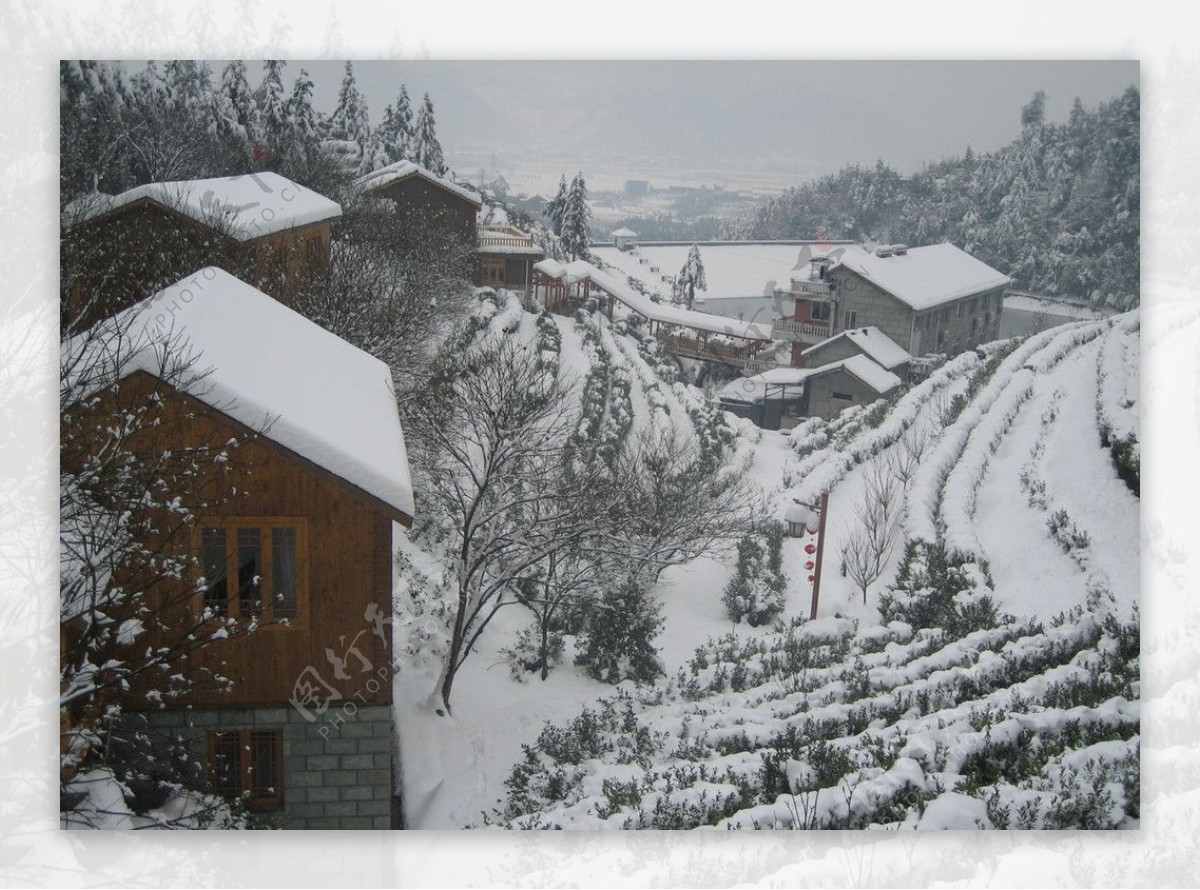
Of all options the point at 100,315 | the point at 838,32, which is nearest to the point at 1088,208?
the point at 838,32

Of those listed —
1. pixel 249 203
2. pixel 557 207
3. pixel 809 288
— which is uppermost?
pixel 249 203

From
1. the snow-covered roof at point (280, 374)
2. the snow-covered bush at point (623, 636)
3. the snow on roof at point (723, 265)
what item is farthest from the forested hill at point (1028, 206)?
the snow-covered roof at point (280, 374)

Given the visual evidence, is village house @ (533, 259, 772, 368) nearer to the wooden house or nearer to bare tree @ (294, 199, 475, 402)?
the wooden house

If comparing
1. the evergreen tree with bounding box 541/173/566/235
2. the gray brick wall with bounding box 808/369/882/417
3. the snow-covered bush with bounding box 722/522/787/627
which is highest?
the evergreen tree with bounding box 541/173/566/235

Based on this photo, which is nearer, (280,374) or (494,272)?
(280,374)

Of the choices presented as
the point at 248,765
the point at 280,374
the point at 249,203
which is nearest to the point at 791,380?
the point at 280,374

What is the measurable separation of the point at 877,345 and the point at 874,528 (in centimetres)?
102

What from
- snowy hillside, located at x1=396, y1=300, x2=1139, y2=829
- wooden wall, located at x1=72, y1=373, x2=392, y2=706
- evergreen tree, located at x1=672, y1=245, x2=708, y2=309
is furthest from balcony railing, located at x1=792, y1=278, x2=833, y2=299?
wooden wall, located at x1=72, y1=373, x2=392, y2=706

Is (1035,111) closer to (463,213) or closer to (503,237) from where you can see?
(503,237)

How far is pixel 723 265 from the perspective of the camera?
6273mm

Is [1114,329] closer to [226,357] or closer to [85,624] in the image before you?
[226,357]

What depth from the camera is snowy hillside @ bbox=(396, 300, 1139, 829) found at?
17.9 feet

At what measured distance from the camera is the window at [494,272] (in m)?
6.41

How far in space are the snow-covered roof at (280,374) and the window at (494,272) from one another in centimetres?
84
